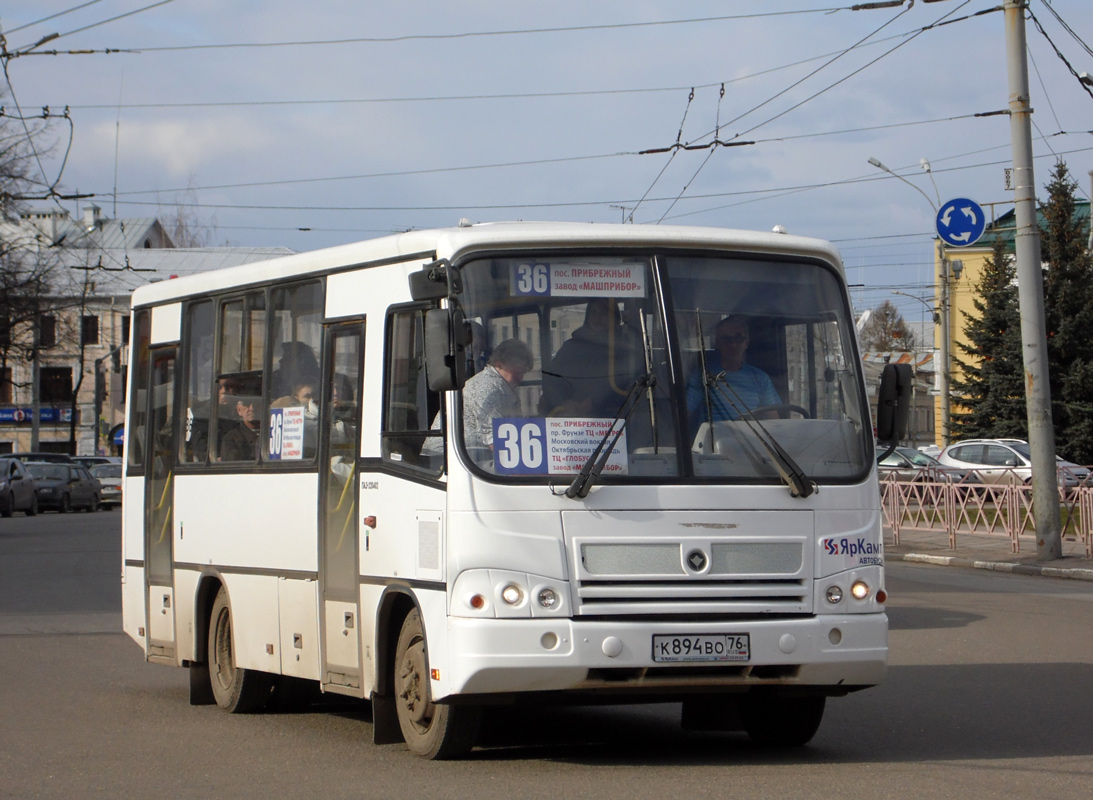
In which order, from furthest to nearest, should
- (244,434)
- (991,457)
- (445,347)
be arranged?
1. (991,457)
2. (244,434)
3. (445,347)

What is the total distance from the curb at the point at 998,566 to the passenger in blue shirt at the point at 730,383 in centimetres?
1521

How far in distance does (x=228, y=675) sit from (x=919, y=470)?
24413 millimetres

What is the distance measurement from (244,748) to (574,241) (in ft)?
10.5

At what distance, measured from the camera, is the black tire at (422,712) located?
24.7 feet

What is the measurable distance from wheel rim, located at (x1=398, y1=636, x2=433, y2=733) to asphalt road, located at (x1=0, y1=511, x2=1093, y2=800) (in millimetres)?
205

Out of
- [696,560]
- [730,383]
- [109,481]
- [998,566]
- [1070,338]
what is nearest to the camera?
[696,560]

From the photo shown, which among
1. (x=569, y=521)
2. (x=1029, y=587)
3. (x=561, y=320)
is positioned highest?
(x=561, y=320)

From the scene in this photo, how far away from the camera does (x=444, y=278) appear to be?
743 centimetres

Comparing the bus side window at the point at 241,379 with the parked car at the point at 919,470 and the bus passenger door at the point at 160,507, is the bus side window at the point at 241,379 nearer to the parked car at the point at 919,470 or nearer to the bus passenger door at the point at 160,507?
the bus passenger door at the point at 160,507

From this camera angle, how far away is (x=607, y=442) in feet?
24.2

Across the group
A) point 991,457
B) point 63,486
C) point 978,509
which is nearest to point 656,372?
point 978,509

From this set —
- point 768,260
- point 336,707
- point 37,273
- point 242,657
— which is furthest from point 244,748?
point 37,273

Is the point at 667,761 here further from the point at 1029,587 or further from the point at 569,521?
the point at 1029,587

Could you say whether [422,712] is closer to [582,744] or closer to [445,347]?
[582,744]
